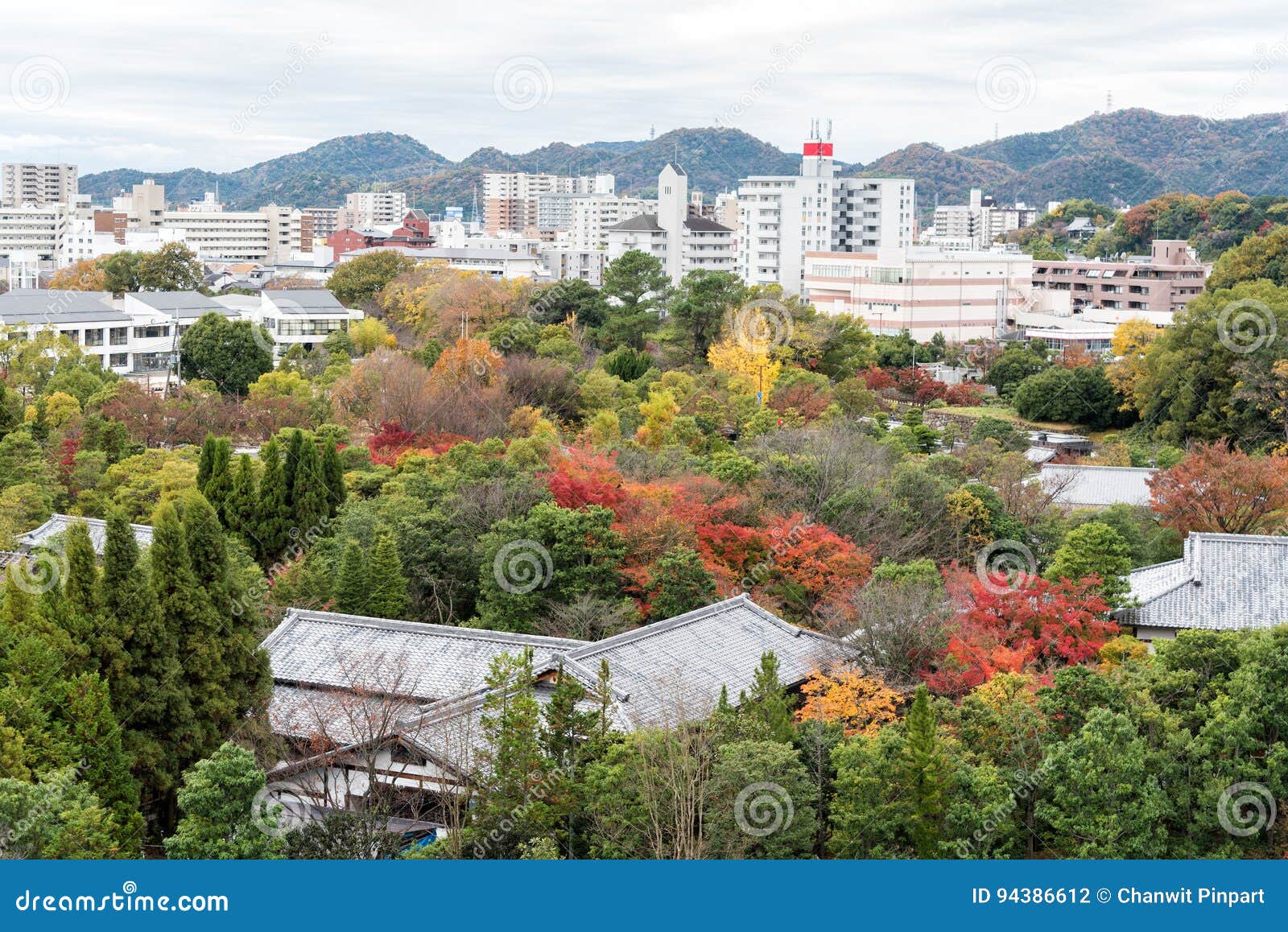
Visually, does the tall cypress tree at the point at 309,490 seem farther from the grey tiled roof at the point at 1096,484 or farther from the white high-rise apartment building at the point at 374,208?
the white high-rise apartment building at the point at 374,208

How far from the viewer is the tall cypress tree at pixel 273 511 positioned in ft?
78.8

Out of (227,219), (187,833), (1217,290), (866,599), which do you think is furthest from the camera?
(227,219)

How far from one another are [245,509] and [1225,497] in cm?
1736

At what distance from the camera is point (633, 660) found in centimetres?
1689

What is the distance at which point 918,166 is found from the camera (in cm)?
14038

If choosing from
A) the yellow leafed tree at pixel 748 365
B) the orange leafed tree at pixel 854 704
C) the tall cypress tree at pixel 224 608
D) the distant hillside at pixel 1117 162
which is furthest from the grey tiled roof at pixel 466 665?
the distant hillside at pixel 1117 162

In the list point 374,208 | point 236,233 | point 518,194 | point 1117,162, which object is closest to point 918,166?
point 1117,162

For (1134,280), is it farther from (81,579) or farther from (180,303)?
(81,579)

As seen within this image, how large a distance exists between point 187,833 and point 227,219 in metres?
93.6

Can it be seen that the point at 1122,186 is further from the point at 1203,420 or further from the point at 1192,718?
the point at 1192,718

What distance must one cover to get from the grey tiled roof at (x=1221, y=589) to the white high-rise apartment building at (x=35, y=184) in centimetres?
11459

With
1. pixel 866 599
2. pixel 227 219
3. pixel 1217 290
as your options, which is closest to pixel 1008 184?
pixel 227 219

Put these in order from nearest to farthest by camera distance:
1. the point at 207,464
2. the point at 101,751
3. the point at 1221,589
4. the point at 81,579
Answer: the point at 101,751
the point at 81,579
the point at 1221,589
the point at 207,464

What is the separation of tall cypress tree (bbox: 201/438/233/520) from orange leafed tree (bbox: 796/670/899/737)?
41.4 feet
